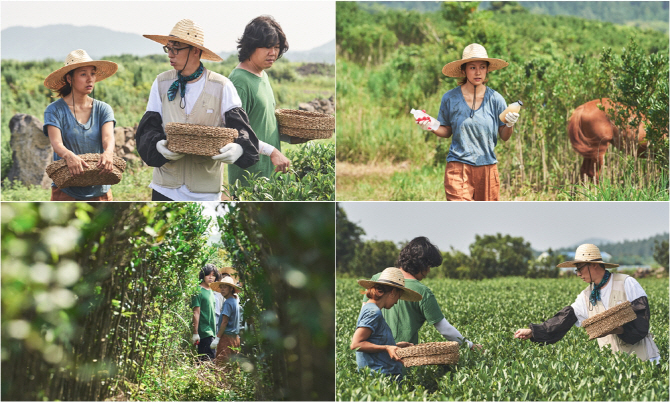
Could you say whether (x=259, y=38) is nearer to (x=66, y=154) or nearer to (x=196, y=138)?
(x=196, y=138)

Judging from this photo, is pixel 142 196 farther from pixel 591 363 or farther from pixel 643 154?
pixel 643 154

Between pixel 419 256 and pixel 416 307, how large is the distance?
1.42ft

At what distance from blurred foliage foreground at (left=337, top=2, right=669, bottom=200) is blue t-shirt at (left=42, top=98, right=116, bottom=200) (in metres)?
3.45

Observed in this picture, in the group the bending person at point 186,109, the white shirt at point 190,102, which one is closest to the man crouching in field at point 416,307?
the bending person at point 186,109

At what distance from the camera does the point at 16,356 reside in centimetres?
473

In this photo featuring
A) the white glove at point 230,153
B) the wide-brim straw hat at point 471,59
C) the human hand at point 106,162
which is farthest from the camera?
the wide-brim straw hat at point 471,59

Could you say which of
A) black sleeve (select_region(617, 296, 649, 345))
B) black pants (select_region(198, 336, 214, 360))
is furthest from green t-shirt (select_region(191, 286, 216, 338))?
black sleeve (select_region(617, 296, 649, 345))

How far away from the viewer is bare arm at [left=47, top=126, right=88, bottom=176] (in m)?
5.05

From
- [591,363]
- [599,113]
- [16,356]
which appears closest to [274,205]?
[16,356]

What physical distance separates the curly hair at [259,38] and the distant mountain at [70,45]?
2.50ft

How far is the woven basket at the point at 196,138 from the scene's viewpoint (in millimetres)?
4773

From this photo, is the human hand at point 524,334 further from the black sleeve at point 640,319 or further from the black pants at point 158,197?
the black pants at point 158,197

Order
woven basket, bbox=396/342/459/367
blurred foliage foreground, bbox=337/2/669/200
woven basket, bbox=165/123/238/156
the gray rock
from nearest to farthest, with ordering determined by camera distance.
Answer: woven basket, bbox=396/342/459/367, woven basket, bbox=165/123/238/156, blurred foliage foreground, bbox=337/2/669/200, the gray rock

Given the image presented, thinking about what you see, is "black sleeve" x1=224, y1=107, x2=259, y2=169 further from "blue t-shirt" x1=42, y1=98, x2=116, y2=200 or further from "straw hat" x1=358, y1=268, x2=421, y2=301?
"straw hat" x1=358, y1=268, x2=421, y2=301
